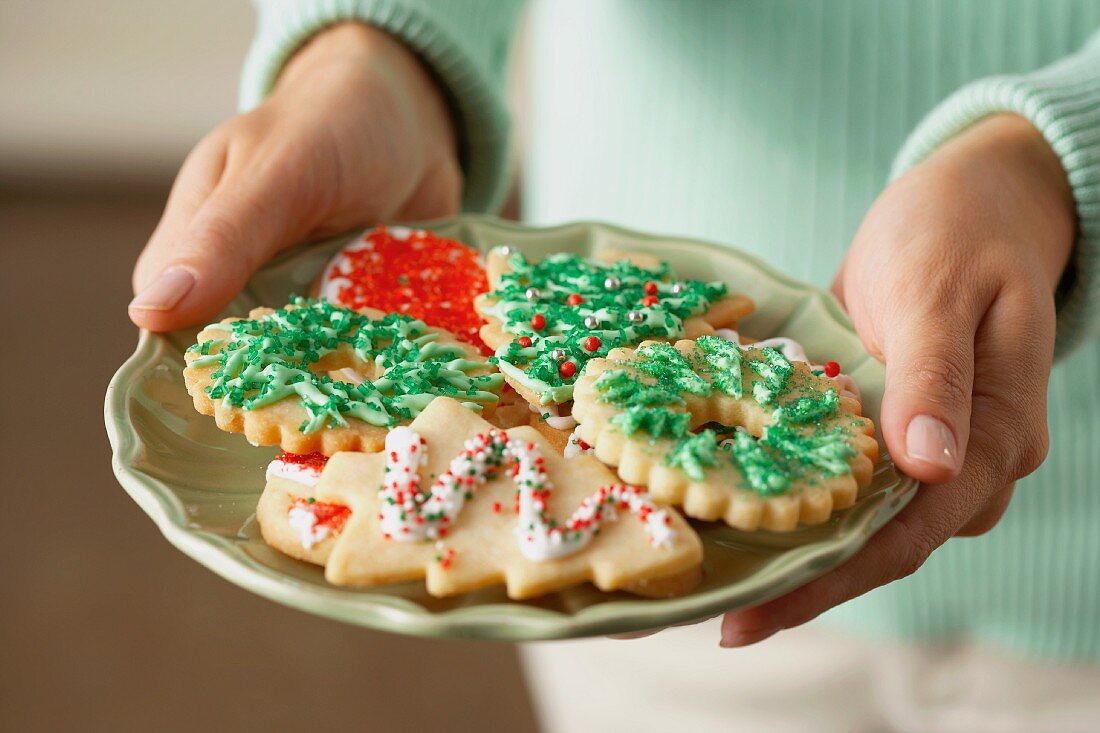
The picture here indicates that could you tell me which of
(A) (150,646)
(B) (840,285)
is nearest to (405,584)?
(B) (840,285)

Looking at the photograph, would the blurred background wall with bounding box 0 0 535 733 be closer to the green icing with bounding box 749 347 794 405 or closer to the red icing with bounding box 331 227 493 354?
the red icing with bounding box 331 227 493 354

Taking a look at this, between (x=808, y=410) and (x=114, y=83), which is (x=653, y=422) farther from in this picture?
(x=114, y=83)

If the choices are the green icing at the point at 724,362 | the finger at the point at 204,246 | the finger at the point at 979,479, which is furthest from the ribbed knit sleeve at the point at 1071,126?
the finger at the point at 204,246

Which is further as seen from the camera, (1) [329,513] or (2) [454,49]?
(2) [454,49]

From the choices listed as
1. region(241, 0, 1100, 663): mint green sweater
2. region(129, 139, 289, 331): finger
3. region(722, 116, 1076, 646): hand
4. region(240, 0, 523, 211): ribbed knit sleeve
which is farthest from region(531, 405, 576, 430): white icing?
region(240, 0, 523, 211): ribbed knit sleeve

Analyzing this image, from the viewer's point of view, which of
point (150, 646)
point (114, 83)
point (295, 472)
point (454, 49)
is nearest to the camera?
point (295, 472)

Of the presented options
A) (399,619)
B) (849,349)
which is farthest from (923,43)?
(399,619)
